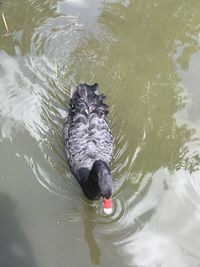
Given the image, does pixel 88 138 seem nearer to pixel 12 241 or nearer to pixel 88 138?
pixel 88 138

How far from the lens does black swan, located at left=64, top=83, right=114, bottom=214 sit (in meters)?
5.97

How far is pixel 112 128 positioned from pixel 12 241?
221cm

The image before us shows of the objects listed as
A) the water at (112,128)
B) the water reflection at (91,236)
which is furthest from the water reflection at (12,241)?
the water reflection at (91,236)

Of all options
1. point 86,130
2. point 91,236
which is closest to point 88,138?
point 86,130

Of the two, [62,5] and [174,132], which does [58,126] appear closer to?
[174,132]

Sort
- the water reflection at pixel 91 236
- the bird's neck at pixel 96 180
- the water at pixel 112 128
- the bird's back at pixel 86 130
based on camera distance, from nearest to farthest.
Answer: the bird's neck at pixel 96 180, the water reflection at pixel 91 236, the water at pixel 112 128, the bird's back at pixel 86 130

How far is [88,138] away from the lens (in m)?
Result: 6.53

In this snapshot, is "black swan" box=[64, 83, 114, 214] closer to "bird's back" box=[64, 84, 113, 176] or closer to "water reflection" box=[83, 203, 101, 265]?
"bird's back" box=[64, 84, 113, 176]

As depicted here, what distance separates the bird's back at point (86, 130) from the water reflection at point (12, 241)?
97 cm

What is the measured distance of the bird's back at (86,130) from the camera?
636 centimetres

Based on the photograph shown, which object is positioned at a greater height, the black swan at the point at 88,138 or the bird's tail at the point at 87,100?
the bird's tail at the point at 87,100

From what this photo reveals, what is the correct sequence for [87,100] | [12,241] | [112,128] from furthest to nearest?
[112,128] < [87,100] < [12,241]

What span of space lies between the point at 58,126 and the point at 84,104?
52cm

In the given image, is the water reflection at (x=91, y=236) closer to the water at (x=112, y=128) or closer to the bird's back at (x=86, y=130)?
the water at (x=112, y=128)
